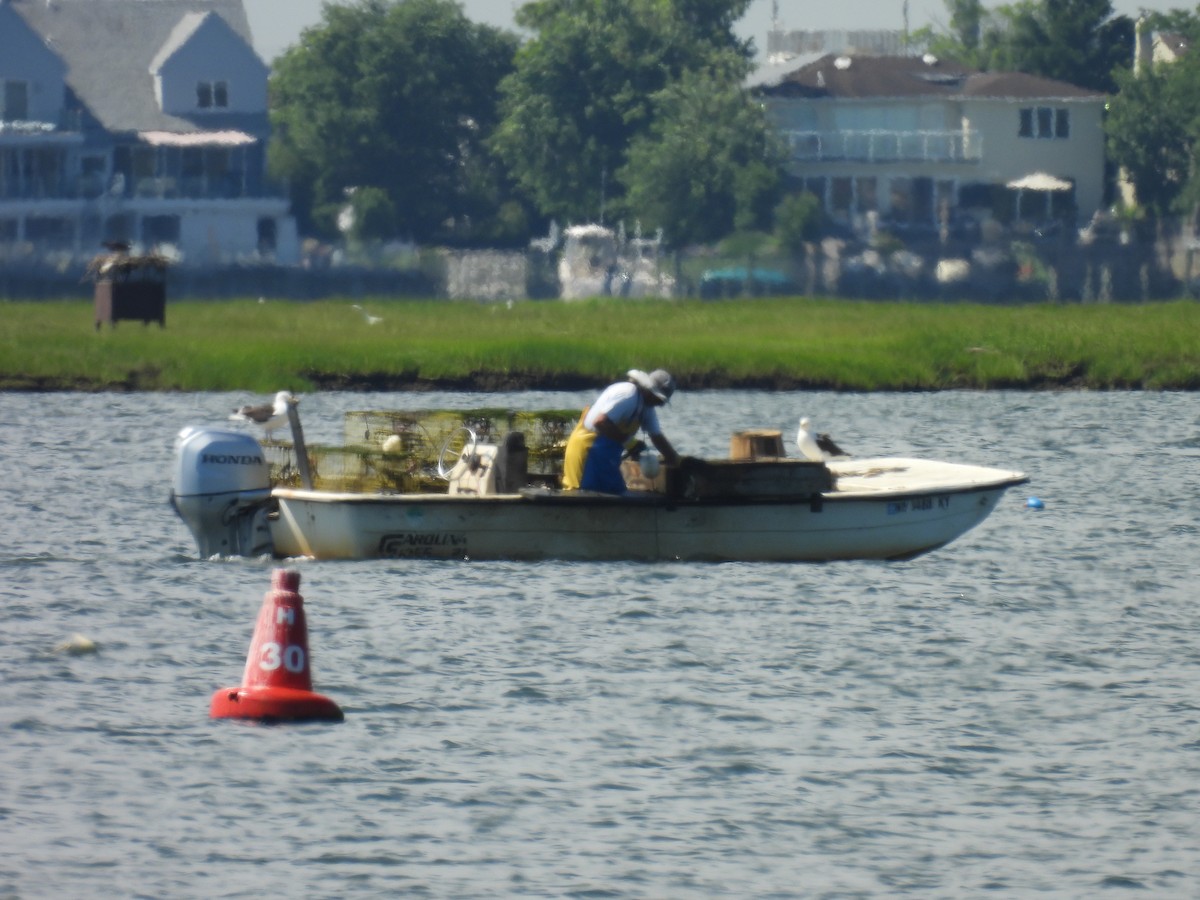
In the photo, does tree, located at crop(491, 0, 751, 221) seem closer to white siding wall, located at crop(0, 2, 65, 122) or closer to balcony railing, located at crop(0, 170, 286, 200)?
balcony railing, located at crop(0, 170, 286, 200)

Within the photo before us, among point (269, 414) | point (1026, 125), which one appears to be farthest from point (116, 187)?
point (269, 414)

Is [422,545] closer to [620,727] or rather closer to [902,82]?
[620,727]

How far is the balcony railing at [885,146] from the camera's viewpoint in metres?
90.9

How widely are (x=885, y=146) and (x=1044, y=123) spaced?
5957 millimetres

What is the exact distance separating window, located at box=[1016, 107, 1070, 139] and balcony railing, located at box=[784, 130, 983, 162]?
5.99 ft

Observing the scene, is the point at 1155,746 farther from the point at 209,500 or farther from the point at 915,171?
the point at 915,171

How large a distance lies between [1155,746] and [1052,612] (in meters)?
6.11

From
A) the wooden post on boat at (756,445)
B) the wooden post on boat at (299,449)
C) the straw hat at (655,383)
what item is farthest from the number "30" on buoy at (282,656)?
the wooden post on boat at (756,445)

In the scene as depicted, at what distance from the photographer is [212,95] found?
298 ft

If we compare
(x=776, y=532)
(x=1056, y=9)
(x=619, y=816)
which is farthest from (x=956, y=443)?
(x=1056, y=9)

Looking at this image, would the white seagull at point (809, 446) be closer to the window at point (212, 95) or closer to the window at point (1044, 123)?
the window at point (212, 95)

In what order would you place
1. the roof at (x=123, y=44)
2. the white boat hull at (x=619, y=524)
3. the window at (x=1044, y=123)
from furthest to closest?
1. the window at (x=1044, y=123)
2. the roof at (x=123, y=44)
3. the white boat hull at (x=619, y=524)

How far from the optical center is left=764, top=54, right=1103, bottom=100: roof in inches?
3634

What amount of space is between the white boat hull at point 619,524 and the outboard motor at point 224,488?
0.25 meters
